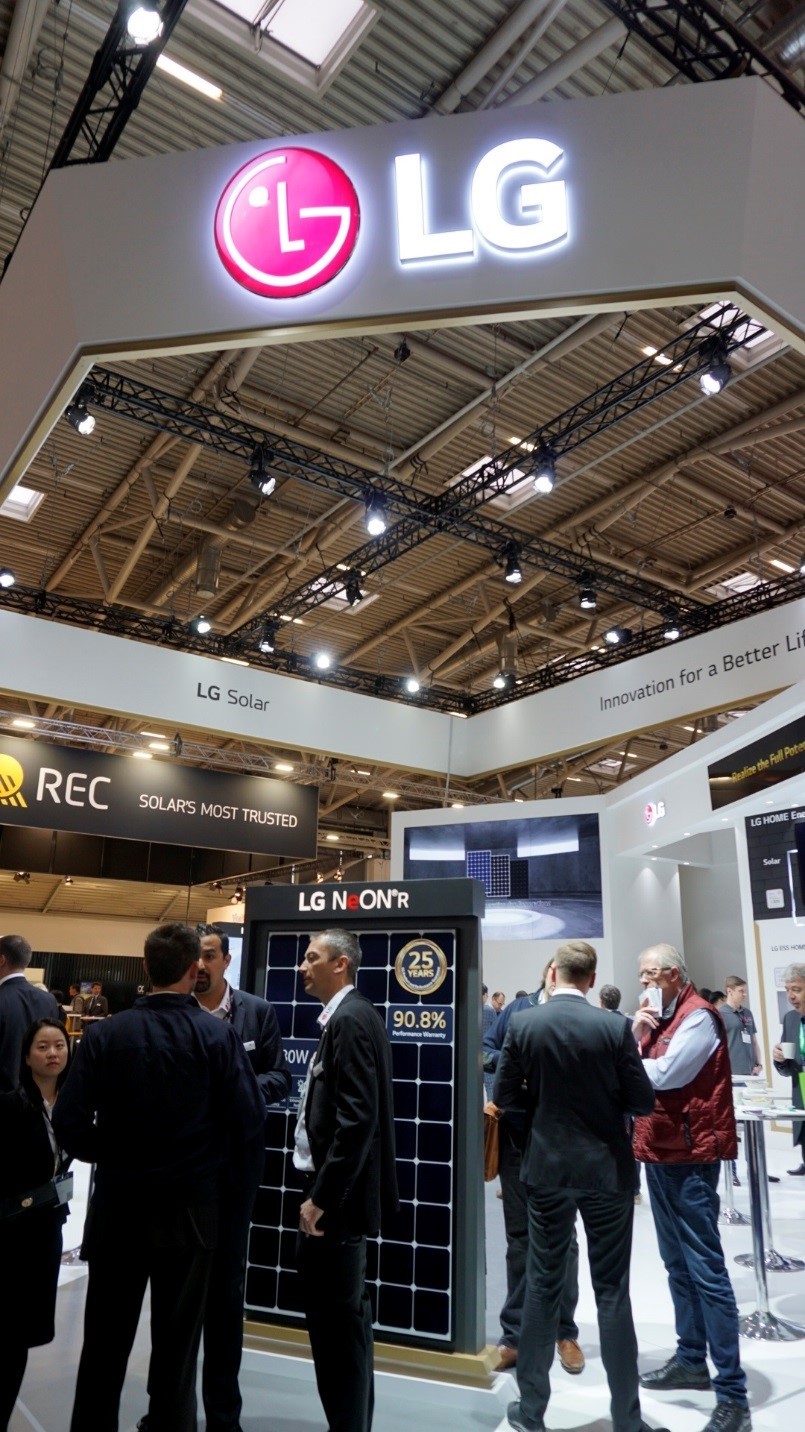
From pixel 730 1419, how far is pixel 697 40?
6.71 m

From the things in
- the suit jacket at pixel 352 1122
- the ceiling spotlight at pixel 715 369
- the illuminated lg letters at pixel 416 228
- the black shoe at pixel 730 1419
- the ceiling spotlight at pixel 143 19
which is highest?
the ceiling spotlight at pixel 715 369

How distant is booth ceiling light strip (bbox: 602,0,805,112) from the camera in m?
5.18

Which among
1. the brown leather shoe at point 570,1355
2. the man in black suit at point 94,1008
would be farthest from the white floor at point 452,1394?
the man in black suit at point 94,1008

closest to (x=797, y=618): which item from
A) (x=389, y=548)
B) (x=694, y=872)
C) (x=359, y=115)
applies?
(x=389, y=548)

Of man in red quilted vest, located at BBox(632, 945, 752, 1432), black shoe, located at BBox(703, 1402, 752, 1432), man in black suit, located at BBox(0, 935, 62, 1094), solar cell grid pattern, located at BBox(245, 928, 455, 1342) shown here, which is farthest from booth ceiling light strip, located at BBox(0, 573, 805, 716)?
black shoe, located at BBox(703, 1402, 752, 1432)

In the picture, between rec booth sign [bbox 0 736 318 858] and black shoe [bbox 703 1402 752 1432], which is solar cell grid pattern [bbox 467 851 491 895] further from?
black shoe [bbox 703 1402 752 1432]

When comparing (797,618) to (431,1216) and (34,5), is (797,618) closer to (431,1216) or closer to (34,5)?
(431,1216)

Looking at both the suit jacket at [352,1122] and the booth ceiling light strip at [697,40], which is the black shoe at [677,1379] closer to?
the suit jacket at [352,1122]

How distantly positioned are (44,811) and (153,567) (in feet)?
11.8

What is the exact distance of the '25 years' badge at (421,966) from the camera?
3.88 meters

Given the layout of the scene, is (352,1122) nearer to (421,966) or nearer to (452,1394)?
(421,966)

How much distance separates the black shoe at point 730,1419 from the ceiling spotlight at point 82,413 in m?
6.99

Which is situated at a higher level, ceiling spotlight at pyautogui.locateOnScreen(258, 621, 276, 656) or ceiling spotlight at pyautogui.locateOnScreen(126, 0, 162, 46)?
ceiling spotlight at pyautogui.locateOnScreen(126, 0, 162, 46)

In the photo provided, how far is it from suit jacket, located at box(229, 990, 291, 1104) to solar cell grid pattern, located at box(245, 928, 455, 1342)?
519mm
